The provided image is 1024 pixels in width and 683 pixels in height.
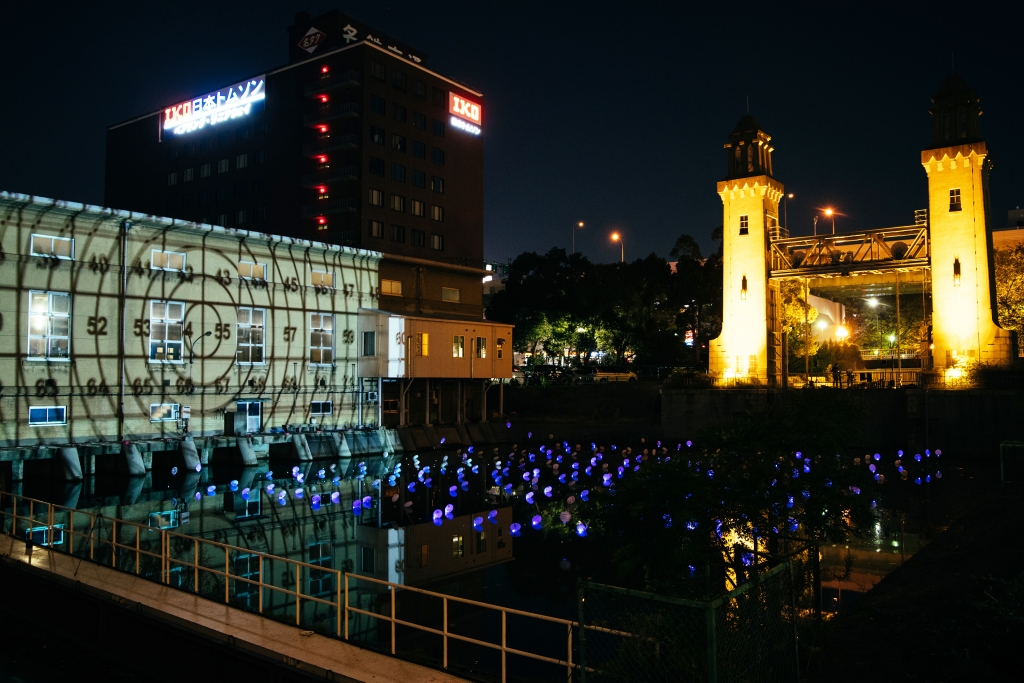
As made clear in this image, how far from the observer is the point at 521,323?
259ft

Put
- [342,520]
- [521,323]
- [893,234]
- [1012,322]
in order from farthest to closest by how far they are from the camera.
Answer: [521,323]
[1012,322]
[893,234]
[342,520]

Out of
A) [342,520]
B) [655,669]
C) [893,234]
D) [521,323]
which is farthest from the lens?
[521,323]

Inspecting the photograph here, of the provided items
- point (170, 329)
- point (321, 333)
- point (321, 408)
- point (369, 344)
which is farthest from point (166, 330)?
point (369, 344)

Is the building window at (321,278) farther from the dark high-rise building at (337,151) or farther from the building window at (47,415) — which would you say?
the dark high-rise building at (337,151)

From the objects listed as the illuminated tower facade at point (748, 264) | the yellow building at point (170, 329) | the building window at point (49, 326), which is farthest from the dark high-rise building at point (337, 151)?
the building window at point (49, 326)

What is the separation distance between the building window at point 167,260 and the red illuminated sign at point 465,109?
5547cm

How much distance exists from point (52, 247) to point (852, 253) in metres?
43.6

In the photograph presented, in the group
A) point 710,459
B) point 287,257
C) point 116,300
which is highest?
point 287,257

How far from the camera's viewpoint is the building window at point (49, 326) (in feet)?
116

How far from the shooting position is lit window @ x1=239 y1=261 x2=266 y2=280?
43303 mm

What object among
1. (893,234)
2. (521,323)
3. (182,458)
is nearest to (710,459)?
(182,458)

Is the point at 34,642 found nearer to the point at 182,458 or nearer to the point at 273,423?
the point at 182,458

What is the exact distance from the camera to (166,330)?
1572 inches

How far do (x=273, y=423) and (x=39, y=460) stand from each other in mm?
11122
